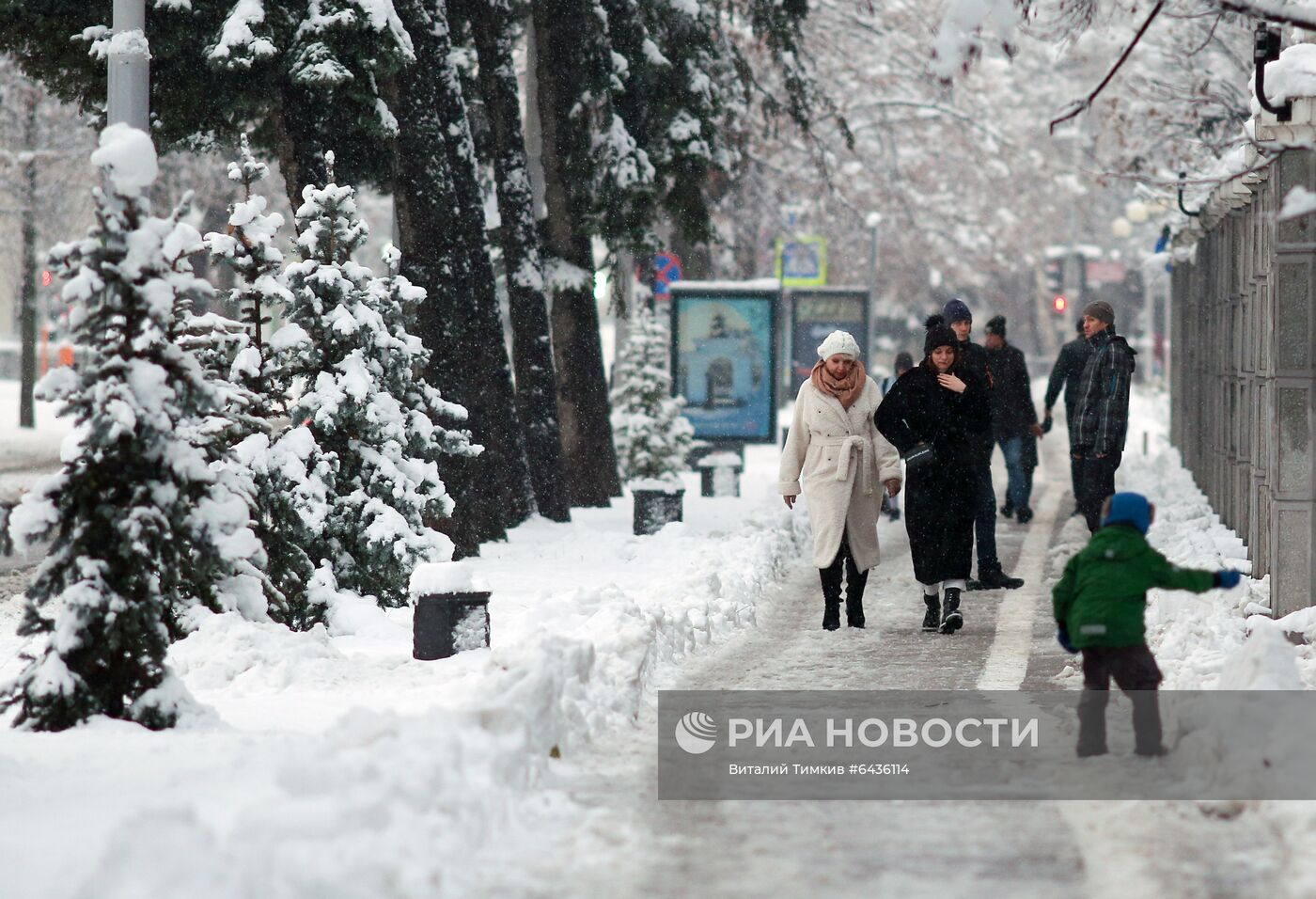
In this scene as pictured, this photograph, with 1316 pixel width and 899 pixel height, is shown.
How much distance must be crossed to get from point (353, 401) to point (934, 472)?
3539 mm

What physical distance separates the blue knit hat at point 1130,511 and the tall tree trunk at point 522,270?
11.8 m

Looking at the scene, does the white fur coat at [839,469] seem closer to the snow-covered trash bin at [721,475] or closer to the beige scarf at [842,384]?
the beige scarf at [842,384]

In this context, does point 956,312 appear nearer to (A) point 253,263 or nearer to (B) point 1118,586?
(A) point 253,263

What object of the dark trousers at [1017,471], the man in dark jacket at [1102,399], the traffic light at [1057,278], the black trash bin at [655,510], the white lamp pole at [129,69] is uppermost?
the traffic light at [1057,278]

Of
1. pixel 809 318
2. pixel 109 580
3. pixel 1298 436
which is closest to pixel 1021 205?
pixel 809 318

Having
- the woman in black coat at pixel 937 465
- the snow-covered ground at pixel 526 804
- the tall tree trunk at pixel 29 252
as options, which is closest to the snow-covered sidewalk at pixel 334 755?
the snow-covered ground at pixel 526 804

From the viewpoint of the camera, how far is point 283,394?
37.8 feet

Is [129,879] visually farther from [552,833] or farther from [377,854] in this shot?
[552,833]

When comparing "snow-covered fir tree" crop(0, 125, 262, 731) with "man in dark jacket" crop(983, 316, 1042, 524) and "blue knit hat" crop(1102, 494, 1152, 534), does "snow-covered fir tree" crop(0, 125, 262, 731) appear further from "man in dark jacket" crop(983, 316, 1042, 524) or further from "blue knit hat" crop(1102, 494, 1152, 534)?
→ "man in dark jacket" crop(983, 316, 1042, 524)

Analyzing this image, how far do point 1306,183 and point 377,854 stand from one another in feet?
23.1

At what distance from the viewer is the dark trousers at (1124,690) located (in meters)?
7.27

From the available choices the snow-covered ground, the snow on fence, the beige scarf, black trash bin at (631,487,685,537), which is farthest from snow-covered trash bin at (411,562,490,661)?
black trash bin at (631,487,685,537)

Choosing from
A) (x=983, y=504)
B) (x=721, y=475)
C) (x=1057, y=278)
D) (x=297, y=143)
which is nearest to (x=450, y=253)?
(x=297, y=143)

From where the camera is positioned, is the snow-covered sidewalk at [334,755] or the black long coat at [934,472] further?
the black long coat at [934,472]
